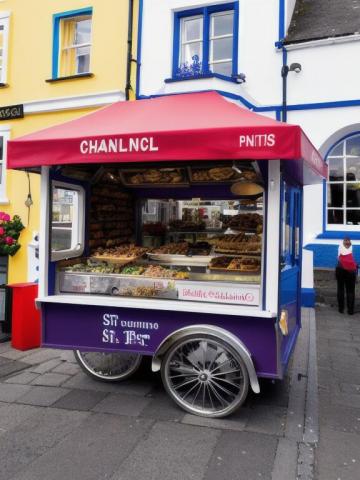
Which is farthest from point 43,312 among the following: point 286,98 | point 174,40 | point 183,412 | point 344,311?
point 174,40

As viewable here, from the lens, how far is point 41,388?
4.55m

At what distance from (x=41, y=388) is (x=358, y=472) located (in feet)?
10.2

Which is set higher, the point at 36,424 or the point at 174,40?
the point at 174,40

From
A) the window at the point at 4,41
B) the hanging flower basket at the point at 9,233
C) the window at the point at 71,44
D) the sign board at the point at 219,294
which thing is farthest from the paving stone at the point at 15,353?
the window at the point at 4,41

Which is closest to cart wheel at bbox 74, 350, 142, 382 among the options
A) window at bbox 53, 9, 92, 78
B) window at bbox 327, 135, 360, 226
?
window at bbox 327, 135, 360, 226

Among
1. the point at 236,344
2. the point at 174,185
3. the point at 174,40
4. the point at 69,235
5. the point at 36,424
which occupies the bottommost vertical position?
the point at 36,424

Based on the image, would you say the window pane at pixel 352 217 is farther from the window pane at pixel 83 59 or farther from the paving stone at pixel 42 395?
the window pane at pixel 83 59

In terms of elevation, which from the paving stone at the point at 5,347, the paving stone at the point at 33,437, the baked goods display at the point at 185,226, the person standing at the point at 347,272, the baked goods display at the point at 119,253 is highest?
the baked goods display at the point at 185,226

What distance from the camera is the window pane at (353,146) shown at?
8.80 m

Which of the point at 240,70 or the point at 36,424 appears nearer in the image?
the point at 36,424

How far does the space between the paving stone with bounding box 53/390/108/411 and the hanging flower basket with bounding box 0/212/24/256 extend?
21.8ft

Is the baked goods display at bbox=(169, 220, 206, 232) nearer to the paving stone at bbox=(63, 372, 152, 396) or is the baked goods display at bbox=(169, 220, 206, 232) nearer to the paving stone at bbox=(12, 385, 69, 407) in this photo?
the paving stone at bbox=(63, 372, 152, 396)

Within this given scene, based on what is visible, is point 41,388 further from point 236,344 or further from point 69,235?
point 236,344

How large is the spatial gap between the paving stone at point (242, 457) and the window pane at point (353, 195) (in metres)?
6.45
